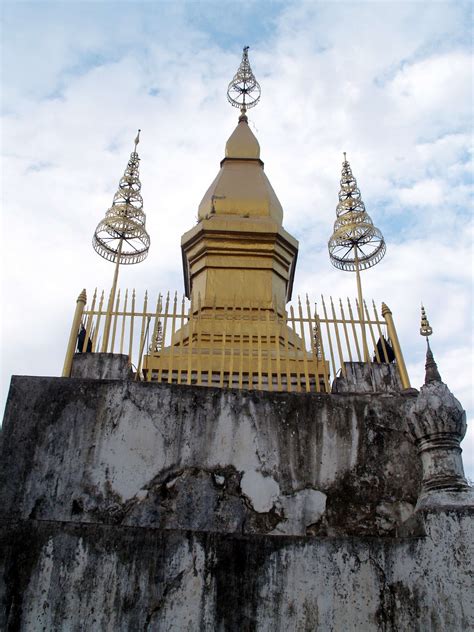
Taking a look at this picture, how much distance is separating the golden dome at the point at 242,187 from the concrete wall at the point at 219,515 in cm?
508

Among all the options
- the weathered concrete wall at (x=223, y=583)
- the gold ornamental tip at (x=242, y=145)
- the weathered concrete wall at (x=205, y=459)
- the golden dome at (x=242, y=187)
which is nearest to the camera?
the weathered concrete wall at (x=223, y=583)

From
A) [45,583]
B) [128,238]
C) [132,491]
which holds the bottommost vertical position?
[45,583]

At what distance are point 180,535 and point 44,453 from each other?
1.44 m

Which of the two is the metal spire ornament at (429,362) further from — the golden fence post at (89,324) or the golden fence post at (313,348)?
the golden fence post at (89,324)

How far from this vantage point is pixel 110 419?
4.95 m

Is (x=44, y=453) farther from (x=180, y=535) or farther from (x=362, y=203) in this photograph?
(x=362, y=203)

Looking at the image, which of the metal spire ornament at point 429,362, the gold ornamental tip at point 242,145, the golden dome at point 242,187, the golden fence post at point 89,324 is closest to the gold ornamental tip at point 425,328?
the metal spire ornament at point 429,362

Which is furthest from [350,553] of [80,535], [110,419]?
[110,419]

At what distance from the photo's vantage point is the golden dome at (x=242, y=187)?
9648mm

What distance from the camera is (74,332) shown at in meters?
5.79

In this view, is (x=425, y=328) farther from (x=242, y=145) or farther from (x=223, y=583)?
(x=242, y=145)

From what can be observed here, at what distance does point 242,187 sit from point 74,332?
515cm

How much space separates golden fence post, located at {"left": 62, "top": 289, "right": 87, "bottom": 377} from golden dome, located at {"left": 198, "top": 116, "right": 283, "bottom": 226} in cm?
388

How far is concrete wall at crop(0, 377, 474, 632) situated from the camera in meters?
3.82
